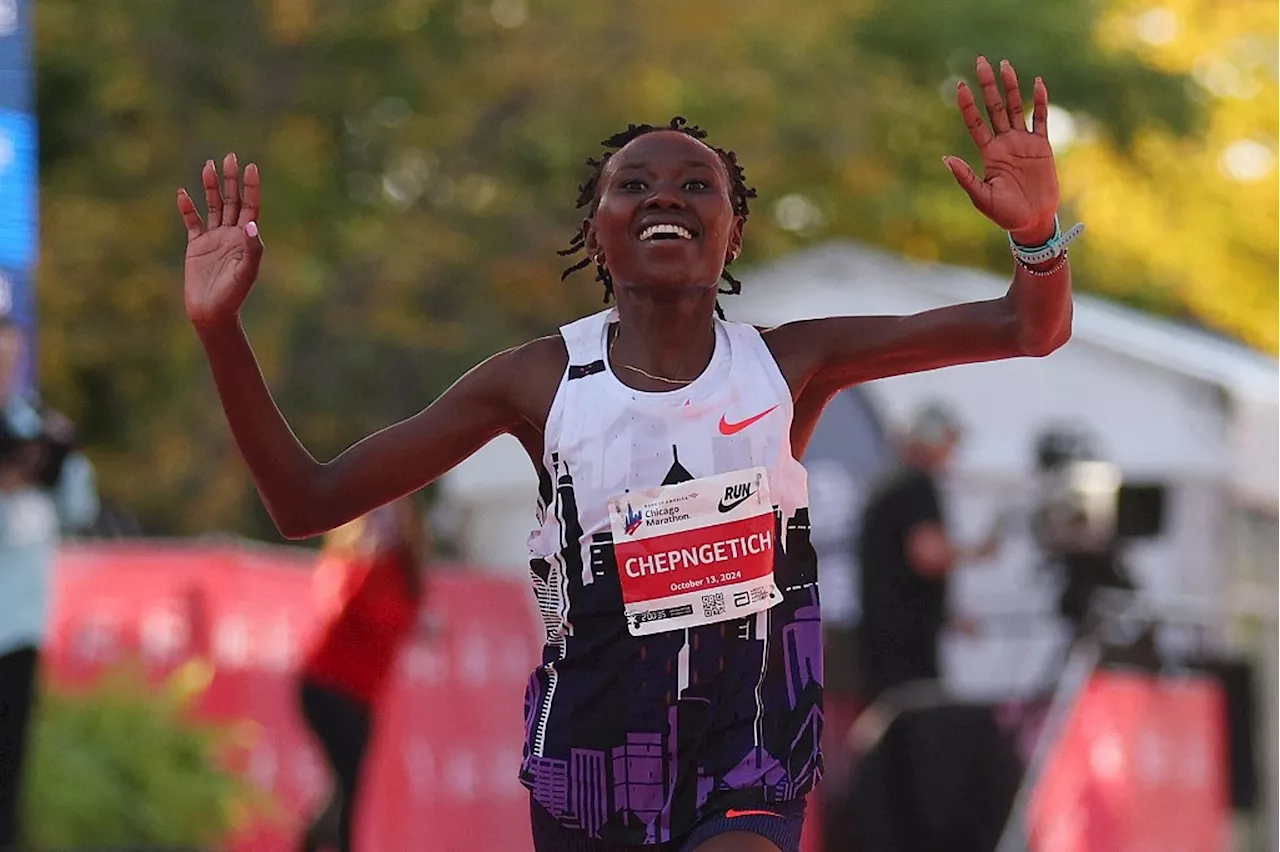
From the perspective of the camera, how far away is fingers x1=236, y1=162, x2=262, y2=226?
3.70 m

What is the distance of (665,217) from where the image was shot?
12.1 ft

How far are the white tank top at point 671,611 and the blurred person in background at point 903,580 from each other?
643cm

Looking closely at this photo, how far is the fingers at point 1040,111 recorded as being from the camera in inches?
142

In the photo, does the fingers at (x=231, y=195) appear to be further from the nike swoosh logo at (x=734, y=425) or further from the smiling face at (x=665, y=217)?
the nike swoosh logo at (x=734, y=425)

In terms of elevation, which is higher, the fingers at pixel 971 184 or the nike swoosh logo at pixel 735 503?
the fingers at pixel 971 184

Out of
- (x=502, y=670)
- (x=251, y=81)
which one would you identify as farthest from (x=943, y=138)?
(x=502, y=670)

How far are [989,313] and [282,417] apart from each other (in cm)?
114

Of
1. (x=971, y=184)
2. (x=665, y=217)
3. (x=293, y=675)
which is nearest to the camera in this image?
(x=971, y=184)

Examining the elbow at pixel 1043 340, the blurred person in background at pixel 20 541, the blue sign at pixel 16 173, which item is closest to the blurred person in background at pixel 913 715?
the blurred person in background at pixel 20 541

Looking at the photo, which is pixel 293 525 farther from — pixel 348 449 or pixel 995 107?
pixel 995 107

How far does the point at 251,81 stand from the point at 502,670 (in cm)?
730

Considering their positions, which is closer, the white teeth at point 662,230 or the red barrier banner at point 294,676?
the white teeth at point 662,230

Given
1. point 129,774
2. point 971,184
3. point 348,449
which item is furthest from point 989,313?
point 129,774

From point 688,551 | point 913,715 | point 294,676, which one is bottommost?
point 688,551
